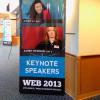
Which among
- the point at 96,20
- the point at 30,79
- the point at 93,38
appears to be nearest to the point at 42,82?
the point at 30,79

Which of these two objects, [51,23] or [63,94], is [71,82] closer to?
[63,94]

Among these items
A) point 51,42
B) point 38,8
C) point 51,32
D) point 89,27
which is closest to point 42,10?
point 38,8

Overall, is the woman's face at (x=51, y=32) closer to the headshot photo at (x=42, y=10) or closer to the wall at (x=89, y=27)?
the headshot photo at (x=42, y=10)

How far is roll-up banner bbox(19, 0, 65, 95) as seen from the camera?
12.6 feet

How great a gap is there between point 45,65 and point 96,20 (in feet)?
3.98

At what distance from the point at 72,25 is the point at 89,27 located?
0.30 metres

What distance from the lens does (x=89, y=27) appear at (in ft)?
12.5

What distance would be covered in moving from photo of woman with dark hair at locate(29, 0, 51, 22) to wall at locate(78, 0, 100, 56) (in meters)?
0.61

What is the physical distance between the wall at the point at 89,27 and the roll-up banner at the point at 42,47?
1.09 ft

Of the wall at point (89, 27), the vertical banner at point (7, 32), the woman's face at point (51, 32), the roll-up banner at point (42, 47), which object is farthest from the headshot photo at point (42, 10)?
the vertical banner at point (7, 32)

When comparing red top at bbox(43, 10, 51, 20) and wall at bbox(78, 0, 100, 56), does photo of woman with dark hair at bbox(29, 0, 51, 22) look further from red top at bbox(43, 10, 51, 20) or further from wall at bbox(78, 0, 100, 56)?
wall at bbox(78, 0, 100, 56)

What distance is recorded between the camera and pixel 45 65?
400 cm

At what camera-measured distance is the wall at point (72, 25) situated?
12.4ft

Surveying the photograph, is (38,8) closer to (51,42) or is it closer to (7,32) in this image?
(51,42)
